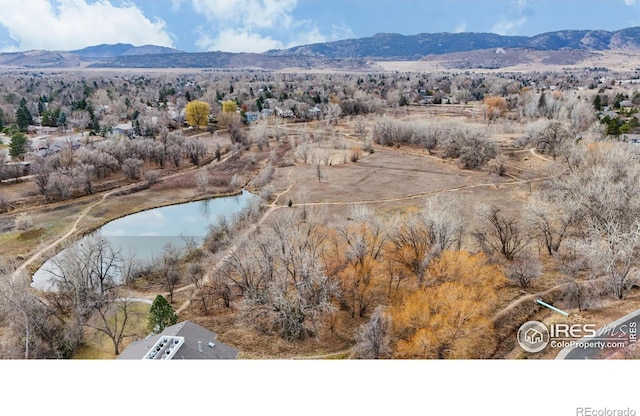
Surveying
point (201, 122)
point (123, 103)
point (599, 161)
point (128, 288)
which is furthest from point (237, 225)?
point (123, 103)

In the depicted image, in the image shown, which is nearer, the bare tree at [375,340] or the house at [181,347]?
the house at [181,347]

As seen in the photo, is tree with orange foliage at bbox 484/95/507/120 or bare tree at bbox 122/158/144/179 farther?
tree with orange foliage at bbox 484/95/507/120

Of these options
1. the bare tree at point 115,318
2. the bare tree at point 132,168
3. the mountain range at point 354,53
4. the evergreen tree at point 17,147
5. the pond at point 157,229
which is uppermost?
the mountain range at point 354,53

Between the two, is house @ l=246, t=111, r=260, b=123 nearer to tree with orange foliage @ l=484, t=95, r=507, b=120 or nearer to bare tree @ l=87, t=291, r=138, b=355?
tree with orange foliage @ l=484, t=95, r=507, b=120

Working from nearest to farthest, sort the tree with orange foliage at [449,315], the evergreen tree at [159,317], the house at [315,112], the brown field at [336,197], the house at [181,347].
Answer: the house at [181,347] → the tree with orange foliage at [449,315] → the evergreen tree at [159,317] → the brown field at [336,197] → the house at [315,112]

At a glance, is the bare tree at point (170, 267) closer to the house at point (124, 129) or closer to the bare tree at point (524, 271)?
the bare tree at point (524, 271)

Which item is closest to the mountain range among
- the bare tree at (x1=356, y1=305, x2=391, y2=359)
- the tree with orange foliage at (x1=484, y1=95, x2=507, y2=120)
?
the tree with orange foliage at (x1=484, y1=95, x2=507, y2=120)

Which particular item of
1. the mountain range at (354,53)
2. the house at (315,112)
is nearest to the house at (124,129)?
the house at (315,112)
